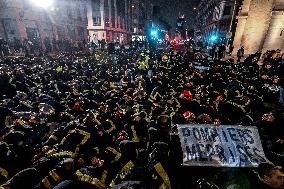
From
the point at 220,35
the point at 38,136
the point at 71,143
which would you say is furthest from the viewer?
the point at 220,35

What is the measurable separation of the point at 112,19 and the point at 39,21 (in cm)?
2371

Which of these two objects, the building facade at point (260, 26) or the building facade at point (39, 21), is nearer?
the building facade at point (260, 26)

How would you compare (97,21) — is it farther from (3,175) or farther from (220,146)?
(220,146)

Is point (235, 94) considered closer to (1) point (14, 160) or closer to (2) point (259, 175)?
(2) point (259, 175)

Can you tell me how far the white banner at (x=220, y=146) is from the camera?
156 inches

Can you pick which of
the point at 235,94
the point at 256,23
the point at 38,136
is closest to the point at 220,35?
the point at 256,23

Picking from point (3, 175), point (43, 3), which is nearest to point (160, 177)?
point (3, 175)

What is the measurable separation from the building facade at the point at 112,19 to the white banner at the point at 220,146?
35.6m

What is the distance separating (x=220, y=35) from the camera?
136 feet

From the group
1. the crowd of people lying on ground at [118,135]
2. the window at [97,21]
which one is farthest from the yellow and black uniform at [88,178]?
the window at [97,21]

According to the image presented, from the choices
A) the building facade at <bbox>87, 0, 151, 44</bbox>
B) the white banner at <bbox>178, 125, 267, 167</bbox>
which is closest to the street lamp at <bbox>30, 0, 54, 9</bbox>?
the building facade at <bbox>87, 0, 151, 44</bbox>

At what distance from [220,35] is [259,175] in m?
41.0

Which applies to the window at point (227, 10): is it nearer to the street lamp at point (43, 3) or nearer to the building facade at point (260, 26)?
the building facade at point (260, 26)

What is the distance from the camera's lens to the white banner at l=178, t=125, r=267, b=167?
3969 mm
